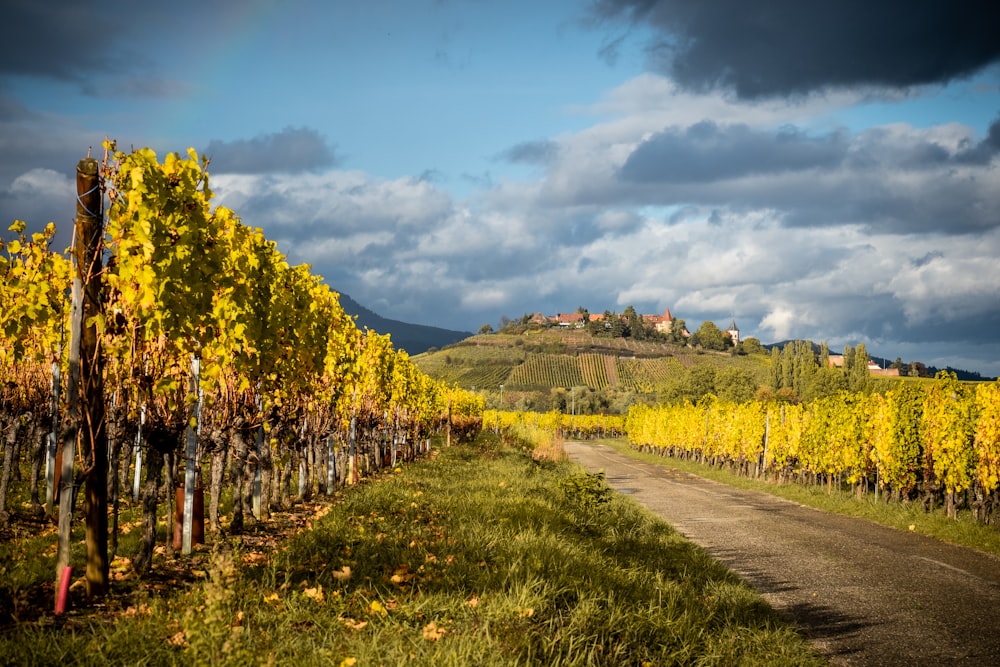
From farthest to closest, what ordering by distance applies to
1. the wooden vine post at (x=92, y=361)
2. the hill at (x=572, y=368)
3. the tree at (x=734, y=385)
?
the hill at (x=572, y=368) → the tree at (x=734, y=385) → the wooden vine post at (x=92, y=361)

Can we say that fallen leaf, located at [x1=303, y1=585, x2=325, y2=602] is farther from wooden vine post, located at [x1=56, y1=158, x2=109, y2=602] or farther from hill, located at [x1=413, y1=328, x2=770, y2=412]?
hill, located at [x1=413, y1=328, x2=770, y2=412]

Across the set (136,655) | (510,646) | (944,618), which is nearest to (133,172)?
(136,655)

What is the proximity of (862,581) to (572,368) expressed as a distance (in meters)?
144

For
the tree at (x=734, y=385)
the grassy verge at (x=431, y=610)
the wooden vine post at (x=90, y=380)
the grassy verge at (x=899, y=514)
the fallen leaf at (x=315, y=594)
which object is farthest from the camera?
the tree at (x=734, y=385)

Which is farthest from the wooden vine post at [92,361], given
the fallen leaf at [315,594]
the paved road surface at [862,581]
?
the paved road surface at [862,581]

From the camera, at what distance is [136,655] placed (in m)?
4.96

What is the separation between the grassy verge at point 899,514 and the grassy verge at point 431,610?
715 centimetres

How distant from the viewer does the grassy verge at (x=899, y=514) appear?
1405 centimetres

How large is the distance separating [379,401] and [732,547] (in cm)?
1278

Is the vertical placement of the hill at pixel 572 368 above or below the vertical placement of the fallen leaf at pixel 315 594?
above

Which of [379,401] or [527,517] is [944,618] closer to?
[527,517]

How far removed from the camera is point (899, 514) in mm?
17047

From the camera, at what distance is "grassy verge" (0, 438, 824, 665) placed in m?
5.05

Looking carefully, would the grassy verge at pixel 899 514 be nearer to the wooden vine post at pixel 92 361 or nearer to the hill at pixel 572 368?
the wooden vine post at pixel 92 361
